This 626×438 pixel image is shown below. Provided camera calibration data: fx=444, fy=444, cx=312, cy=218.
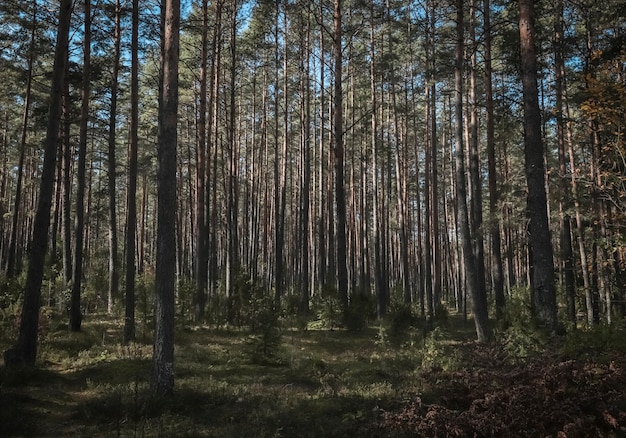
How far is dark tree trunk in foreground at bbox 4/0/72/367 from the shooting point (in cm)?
853

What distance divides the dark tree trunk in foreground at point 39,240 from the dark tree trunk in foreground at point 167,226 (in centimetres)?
295

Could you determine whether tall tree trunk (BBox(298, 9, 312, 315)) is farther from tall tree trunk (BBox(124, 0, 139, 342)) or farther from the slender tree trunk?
the slender tree trunk

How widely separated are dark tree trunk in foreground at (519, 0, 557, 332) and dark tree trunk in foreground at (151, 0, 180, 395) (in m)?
6.84

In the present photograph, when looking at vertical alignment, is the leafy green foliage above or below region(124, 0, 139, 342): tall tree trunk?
below

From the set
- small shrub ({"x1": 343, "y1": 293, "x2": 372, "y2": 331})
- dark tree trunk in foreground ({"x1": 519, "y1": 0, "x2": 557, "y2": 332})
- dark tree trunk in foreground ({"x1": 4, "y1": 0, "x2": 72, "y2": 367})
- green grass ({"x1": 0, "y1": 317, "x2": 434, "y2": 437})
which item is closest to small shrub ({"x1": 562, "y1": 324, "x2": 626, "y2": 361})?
dark tree trunk in foreground ({"x1": 519, "y1": 0, "x2": 557, "y2": 332})

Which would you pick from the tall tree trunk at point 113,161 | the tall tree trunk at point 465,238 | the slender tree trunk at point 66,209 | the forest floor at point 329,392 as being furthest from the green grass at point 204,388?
the tall tree trunk at point 113,161

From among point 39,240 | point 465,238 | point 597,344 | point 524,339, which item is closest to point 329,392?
point 524,339

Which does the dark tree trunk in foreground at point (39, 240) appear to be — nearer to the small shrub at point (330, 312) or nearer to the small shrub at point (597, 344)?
the small shrub at point (330, 312)

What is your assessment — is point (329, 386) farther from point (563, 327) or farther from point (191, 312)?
point (191, 312)

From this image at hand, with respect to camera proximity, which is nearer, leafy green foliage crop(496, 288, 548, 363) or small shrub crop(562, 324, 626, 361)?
small shrub crop(562, 324, 626, 361)

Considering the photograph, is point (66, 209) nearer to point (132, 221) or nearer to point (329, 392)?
point (132, 221)

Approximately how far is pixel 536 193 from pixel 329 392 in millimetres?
5600

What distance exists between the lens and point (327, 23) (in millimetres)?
22422

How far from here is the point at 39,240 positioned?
887 centimetres
